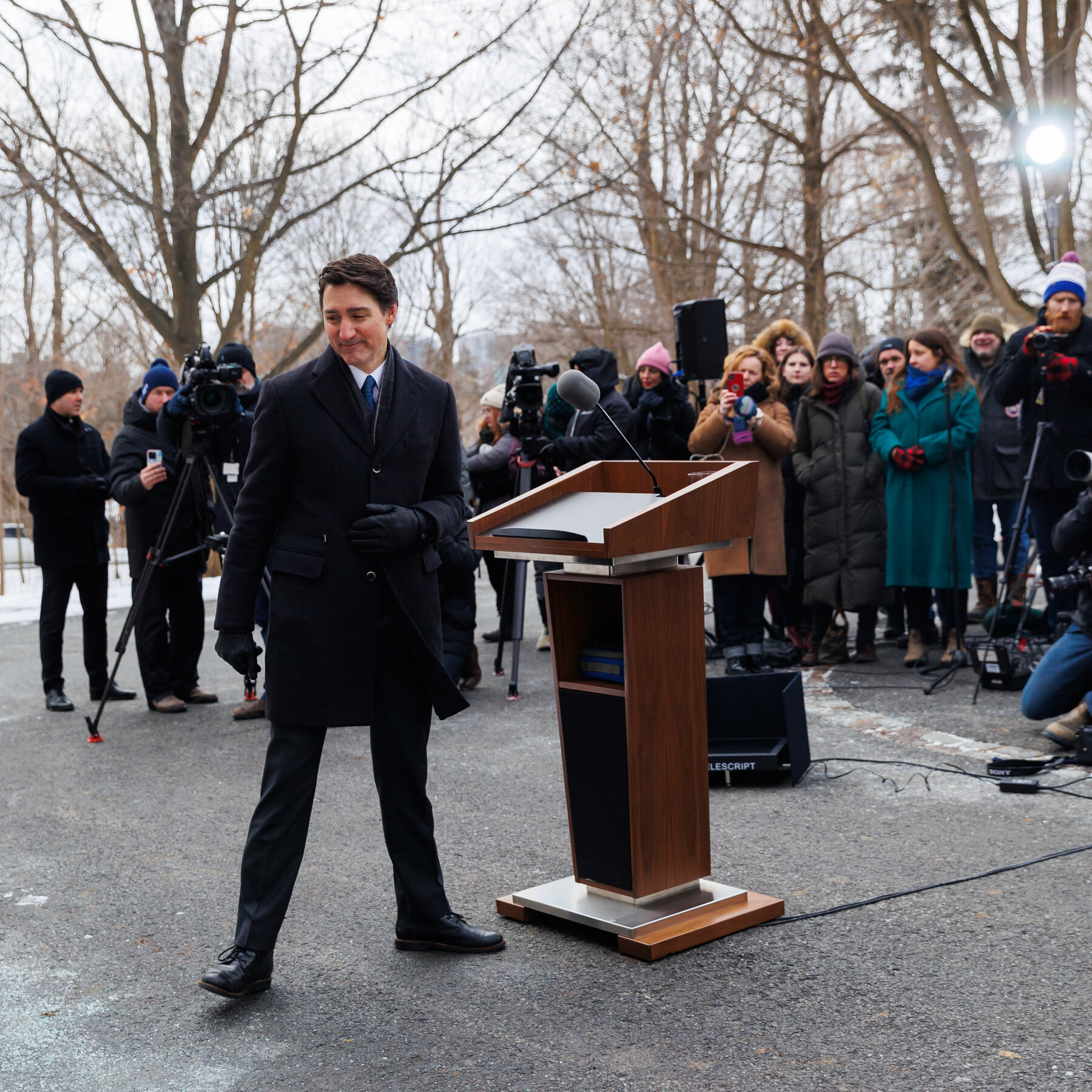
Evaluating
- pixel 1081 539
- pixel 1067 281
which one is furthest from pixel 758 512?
pixel 1081 539

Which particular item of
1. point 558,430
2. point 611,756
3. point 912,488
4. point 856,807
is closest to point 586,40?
point 558,430

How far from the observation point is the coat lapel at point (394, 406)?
3.63 meters

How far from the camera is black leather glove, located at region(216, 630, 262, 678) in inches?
138

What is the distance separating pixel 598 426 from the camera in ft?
26.6

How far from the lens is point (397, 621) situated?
3.65 meters

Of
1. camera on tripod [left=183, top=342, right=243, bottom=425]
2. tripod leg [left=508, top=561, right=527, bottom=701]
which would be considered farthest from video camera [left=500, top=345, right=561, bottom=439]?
camera on tripod [left=183, top=342, right=243, bottom=425]

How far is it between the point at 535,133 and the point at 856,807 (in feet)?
40.2

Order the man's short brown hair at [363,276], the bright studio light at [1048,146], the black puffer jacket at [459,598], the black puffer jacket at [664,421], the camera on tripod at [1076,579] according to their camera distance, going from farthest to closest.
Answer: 1. the bright studio light at [1048,146]
2. the black puffer jacket at [664,421]
3. the black puffer jacket at [459,598]
4. the camera on tripod at [1076,579]
5. the man's short brown hair at [363,276]

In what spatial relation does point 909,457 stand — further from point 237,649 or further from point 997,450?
point 237,649

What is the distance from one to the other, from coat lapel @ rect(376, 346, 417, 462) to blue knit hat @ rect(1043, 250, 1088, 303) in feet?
17.2

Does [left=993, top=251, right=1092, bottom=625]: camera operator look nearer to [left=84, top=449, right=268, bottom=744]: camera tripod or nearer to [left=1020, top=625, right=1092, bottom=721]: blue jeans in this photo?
[left=1020, top=625, right=1092, bottom=721]: blue jeans

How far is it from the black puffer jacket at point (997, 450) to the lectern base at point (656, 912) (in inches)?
253

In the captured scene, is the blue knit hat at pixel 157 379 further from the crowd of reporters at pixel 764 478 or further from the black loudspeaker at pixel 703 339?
the black loudspeaker at pixel 703 339

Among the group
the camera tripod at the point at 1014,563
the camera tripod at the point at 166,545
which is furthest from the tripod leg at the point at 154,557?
the camera tripod at the point at 1014,563
